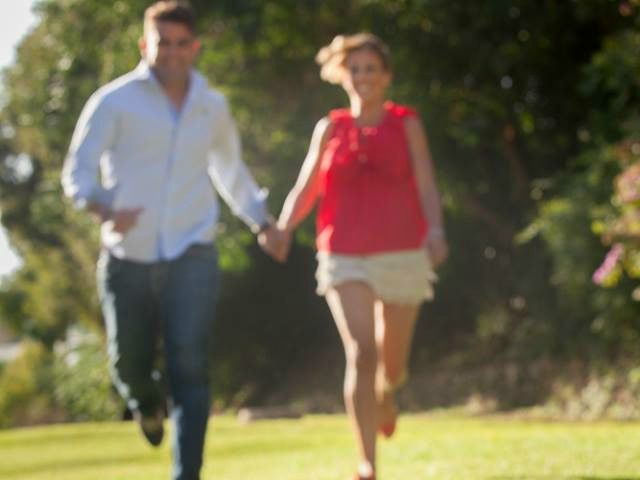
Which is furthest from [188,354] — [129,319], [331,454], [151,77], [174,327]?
[331,454]

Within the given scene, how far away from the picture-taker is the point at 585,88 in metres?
16.8

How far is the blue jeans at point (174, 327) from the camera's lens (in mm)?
6004

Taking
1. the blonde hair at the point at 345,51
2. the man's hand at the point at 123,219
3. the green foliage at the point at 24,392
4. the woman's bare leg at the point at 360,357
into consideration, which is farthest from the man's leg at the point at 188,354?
the green foliage at the point at 24,392

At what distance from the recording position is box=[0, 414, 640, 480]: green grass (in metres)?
8.52

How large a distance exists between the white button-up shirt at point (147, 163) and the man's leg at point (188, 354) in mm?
124

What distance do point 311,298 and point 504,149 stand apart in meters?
7.04

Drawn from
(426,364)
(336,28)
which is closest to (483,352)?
(426,364)

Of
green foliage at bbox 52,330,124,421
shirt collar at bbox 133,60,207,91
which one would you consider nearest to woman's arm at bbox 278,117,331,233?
shirt collar at bbox 133,60,207,91

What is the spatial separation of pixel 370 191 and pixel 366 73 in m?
0.56

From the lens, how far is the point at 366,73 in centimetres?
744

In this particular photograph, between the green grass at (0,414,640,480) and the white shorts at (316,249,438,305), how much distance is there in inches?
44.1

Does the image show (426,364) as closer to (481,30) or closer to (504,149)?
(504,149)

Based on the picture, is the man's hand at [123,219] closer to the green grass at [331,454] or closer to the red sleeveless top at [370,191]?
the red sleeveless top at [370,191]

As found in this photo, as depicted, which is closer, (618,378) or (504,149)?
(618,378)
